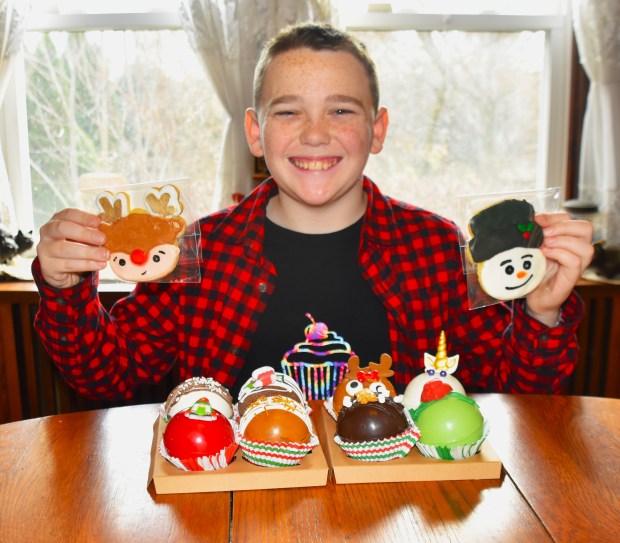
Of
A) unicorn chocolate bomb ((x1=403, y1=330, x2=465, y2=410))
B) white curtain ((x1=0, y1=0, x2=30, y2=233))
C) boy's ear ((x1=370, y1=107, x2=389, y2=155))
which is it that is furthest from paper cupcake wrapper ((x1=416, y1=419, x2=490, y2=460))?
white curtain ((x1=0, y1=0, x2=30, y2=233))

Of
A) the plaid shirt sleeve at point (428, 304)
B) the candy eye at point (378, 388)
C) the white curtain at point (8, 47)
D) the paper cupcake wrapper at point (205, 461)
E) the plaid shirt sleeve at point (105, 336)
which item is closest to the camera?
the paper cupcake wrapper at point (205, 461)

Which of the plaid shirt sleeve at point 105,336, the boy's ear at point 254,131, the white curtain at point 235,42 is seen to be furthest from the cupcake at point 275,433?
the white curtain at point 235,42

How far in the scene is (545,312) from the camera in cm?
135

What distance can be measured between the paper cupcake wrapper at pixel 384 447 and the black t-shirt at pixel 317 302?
57cm

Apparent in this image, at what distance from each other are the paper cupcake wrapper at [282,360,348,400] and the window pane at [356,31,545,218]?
1655 millimetres

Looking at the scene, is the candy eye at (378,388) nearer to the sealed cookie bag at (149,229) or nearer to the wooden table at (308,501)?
the wooden table at (308,501)

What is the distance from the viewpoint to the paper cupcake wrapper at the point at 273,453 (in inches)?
38.9

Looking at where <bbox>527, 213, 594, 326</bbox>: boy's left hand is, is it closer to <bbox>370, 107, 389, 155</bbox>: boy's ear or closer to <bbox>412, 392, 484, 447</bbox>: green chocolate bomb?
<bbox>412, 392, 484, 447</bbox>: green chocolate bomb

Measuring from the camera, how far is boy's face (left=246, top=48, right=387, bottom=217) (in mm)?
1452

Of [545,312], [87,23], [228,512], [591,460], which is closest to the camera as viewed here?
[228,512]

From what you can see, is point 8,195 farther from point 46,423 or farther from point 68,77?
point 46,423

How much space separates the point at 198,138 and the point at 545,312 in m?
1.96

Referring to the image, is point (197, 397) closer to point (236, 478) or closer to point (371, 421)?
point (236, 478)

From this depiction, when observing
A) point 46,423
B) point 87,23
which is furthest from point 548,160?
point 46,423
